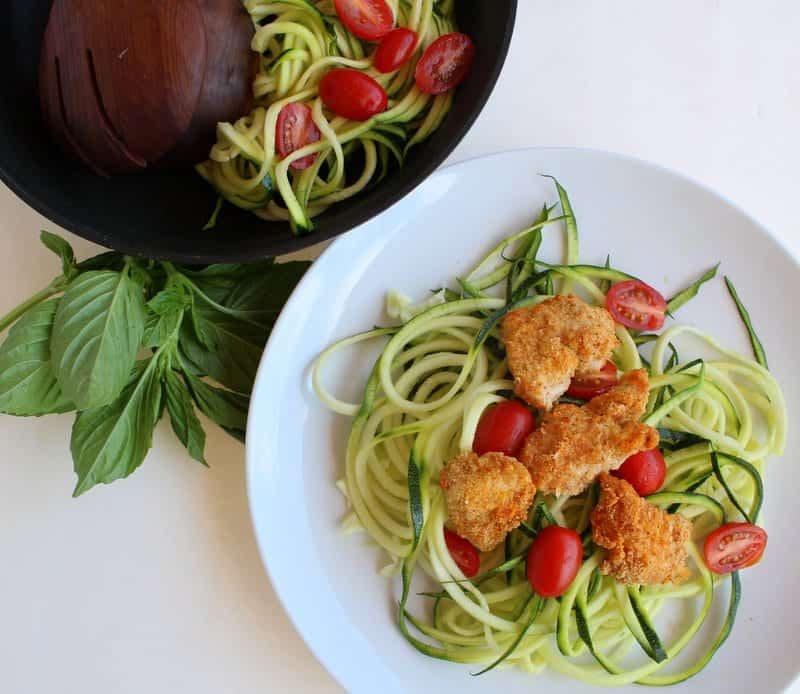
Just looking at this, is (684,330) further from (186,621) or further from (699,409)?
(186,621)

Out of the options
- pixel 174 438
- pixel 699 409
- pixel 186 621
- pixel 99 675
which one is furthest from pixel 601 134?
pixel 99 675

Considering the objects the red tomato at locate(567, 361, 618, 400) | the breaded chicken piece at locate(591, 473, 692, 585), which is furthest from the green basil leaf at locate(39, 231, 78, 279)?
the breaded chicken piece at locate(591, 473, 692, 585)

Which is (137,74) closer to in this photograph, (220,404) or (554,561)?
(220,404)

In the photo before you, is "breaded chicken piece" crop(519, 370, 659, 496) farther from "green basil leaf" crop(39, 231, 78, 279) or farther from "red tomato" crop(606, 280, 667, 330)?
"green basil leaf" crop(39, 231, 78, 279)

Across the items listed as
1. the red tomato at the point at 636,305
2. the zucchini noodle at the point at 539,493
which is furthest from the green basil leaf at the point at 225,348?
the red tomato at the point at 636,305

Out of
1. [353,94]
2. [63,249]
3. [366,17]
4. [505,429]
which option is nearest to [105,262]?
[63,249]

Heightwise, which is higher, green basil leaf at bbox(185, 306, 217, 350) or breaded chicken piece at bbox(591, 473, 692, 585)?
green basil leaf at bbox(185, 306, 217, 350)

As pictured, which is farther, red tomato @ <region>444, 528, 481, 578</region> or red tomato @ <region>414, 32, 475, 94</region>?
red tomato @ <region>444, 528, 481, 578</region>

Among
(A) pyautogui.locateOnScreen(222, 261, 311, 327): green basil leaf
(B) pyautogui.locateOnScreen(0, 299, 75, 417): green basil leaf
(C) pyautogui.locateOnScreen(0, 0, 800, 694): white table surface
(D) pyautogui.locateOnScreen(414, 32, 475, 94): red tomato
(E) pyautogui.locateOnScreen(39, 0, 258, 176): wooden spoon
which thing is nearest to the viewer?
(E) pyautogui.locateOnScreen(39, 0, 258, 176): wooden spoon
